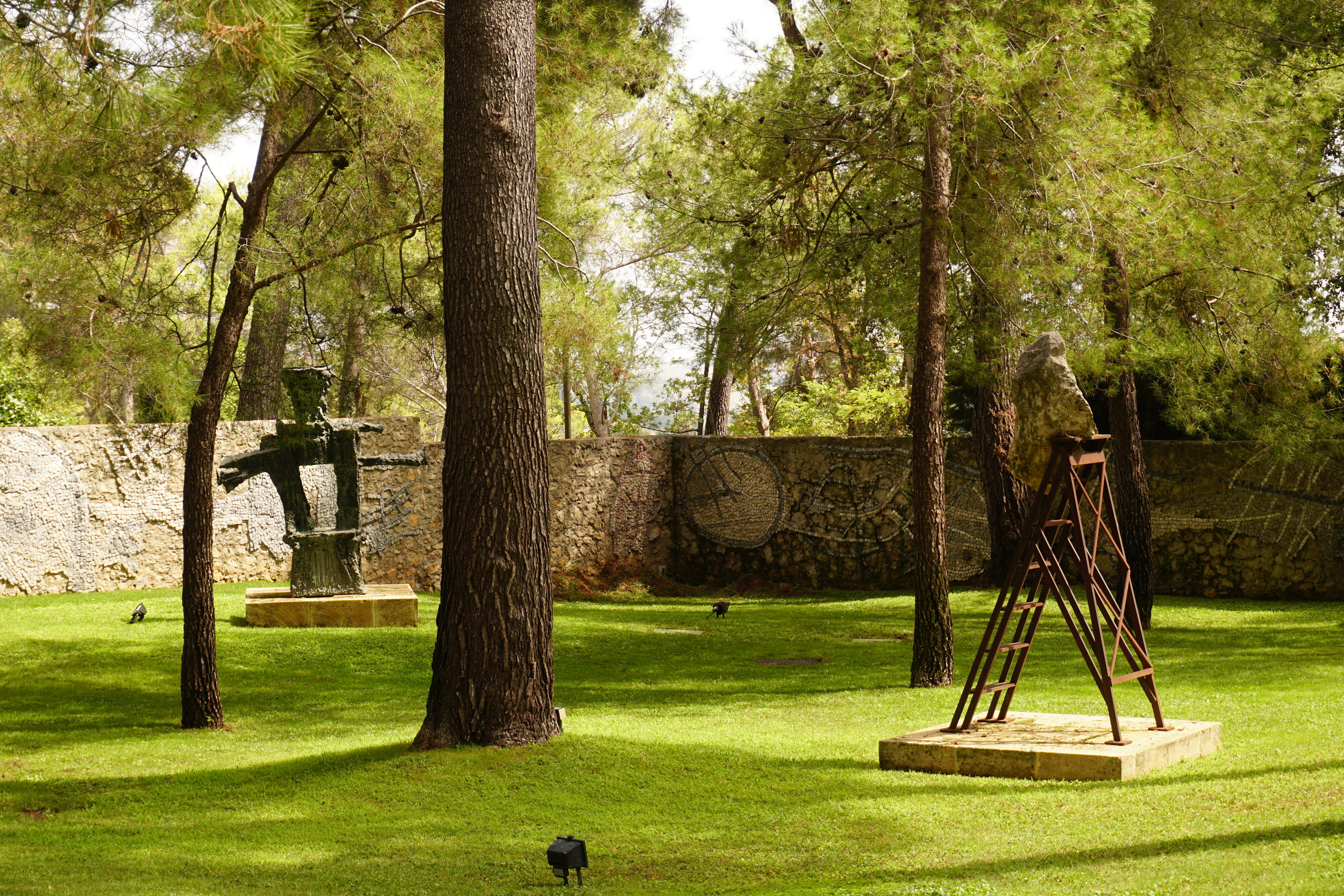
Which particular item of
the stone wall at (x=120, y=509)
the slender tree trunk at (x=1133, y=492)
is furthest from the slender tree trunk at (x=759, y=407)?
the slender tree trunk at (x=1133, y=492)

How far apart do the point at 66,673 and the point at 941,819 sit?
594 cm

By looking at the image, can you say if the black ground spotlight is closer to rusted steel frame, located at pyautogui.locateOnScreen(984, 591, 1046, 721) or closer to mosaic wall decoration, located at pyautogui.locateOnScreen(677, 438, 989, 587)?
rusted steel frame, located at pyautogui.locateOnScreen(984, 591, 1046, 721)

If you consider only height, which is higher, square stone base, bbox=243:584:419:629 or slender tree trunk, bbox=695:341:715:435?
slender tree trunk, bbox=695:341:715:435

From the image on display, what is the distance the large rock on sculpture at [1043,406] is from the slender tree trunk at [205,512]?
13.7 ft

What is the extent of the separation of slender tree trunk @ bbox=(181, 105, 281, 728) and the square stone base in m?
2.59

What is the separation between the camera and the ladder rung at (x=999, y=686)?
5699mm

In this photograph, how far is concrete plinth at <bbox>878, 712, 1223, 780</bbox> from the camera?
5.26 m

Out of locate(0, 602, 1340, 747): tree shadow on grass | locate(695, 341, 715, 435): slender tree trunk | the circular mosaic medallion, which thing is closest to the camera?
locate(0, 602, 1340, 747): tree shadow on grass

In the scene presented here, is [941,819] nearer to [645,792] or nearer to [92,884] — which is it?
[645,792]

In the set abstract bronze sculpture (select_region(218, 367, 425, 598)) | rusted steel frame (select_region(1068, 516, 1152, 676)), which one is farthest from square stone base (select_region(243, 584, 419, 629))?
rusted steel frame (select_region(1068, 516, 1152, 676))

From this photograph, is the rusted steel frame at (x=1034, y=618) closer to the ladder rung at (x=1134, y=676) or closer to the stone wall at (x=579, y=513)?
the ladder rung at (x=1134, y=676)

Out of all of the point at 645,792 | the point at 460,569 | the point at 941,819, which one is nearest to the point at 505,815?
the point at 645,792

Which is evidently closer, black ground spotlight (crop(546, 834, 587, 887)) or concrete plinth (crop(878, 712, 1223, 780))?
black ground spotlight (crop(546, 834, 587, 887))

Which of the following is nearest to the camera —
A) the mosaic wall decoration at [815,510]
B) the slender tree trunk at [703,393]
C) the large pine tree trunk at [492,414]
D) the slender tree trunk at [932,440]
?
the large pine tree trunk at [492,414]
